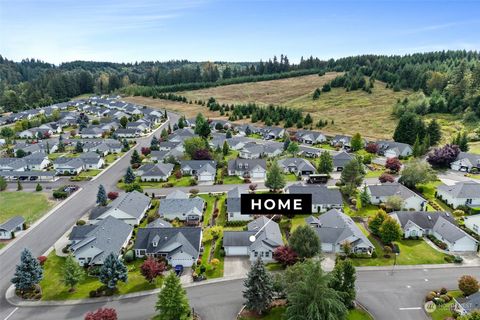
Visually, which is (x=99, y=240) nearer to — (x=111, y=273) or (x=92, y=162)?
(x=111, y=273)

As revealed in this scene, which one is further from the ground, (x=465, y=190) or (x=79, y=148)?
(x=79, y=148)

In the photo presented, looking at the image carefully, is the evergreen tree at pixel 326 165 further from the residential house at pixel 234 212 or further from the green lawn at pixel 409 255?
the green lawn at pixel 409 255

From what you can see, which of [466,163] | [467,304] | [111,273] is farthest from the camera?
[466,163]

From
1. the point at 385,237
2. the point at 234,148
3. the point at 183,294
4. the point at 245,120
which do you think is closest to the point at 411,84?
the point at 245,120

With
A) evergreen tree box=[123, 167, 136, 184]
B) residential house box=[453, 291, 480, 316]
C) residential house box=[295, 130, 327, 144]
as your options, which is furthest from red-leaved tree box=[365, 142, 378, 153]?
residential house box=[453, 291, 480, 316]

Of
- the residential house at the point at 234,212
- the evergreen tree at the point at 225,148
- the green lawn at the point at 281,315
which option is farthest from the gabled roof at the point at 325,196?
the evergreen tree at the point at 225,148

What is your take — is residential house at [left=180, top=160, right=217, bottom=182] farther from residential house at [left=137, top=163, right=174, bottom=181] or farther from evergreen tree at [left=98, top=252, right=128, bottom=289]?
evergreen tree at [left=98, top=252, right=128, bottom=289]

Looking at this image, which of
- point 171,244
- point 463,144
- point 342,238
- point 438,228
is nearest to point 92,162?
point 171,244

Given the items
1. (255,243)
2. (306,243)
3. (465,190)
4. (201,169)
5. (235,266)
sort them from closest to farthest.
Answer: (306,243), (235,266), (255,243), (465,190), (201,169)
